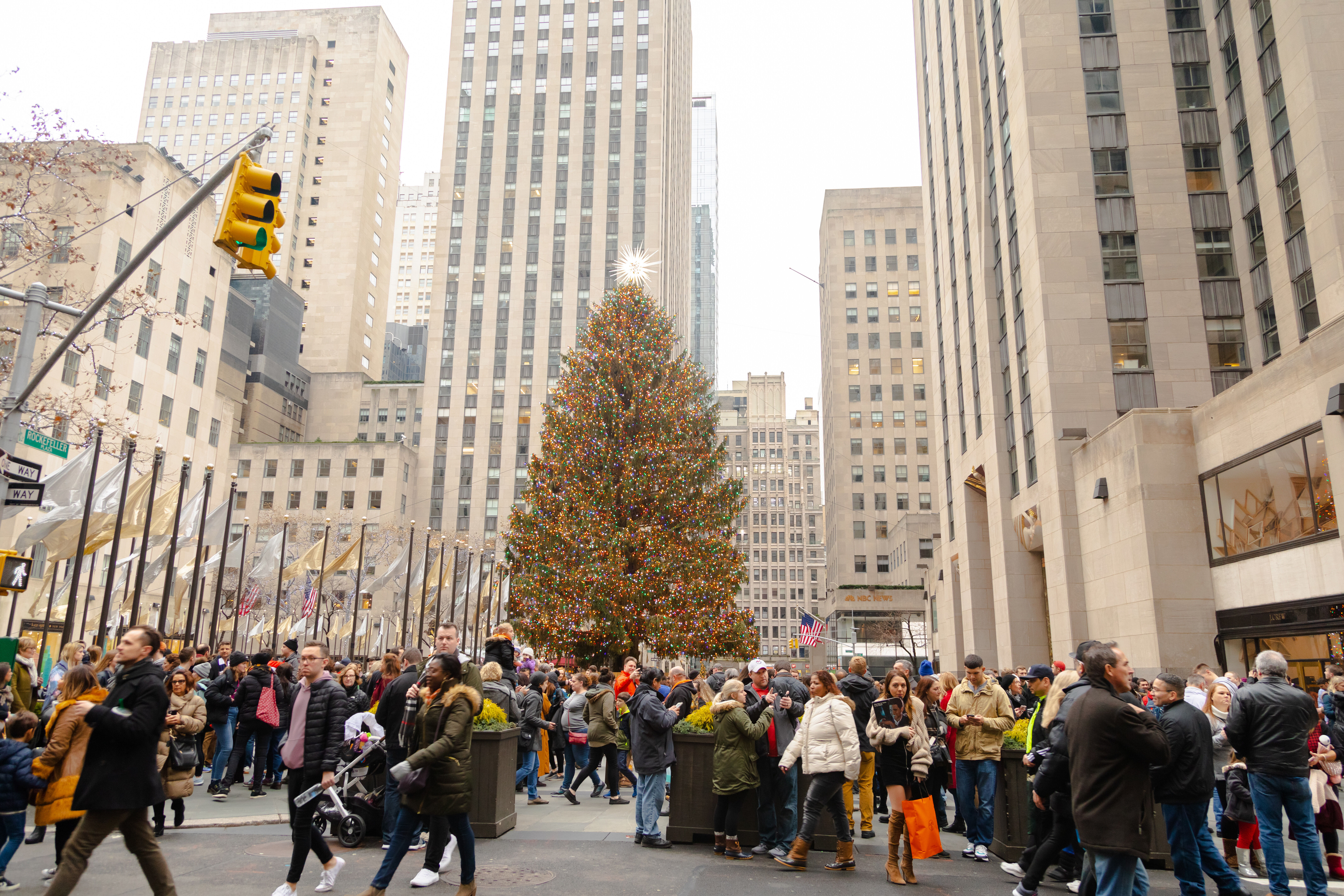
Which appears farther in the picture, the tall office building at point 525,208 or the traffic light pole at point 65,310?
the tall office building at point 525,208

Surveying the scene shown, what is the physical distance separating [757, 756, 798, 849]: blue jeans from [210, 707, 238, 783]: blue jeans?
8980 millimetres

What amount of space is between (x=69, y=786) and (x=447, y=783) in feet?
10.9

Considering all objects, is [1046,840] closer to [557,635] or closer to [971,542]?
[557,635]

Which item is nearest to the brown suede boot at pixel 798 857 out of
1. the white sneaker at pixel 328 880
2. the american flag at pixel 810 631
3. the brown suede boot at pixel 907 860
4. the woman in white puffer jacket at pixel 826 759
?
the woman in white puffer jacket at pixel 826 759

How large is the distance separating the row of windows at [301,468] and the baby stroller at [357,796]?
3508 inches

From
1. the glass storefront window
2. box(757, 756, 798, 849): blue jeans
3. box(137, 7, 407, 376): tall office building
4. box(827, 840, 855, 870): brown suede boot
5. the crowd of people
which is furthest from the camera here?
box(137, 7, 407, 376): tall office building

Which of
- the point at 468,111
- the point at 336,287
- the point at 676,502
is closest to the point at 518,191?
the point at 468,111

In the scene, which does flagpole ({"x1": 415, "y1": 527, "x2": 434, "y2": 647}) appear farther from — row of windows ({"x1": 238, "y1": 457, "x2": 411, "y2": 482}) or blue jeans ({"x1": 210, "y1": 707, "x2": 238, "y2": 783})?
row of windows ({"x1": 238, "y1": 457, "x2": 411, "y2": 482})

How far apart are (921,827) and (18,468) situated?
42.6ft

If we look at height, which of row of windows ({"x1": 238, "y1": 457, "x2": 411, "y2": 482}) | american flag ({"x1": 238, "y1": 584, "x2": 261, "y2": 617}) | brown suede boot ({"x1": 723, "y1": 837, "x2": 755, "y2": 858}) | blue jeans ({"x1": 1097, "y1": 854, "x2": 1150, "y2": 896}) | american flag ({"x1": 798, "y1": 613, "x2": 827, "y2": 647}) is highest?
row of windows ({"x1": 238, "y1": 457, "x2": 411, "y2": 482})

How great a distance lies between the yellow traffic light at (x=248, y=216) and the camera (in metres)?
9.08

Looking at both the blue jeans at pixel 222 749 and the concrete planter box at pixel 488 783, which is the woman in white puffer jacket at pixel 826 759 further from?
the blue jeans at pixel 222 749

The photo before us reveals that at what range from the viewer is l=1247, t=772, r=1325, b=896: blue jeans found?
25.7ft

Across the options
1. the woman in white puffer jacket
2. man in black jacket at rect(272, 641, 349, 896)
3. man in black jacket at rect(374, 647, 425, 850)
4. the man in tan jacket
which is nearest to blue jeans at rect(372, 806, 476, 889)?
man in black jacket at rect(272, 641, 349, 896)
